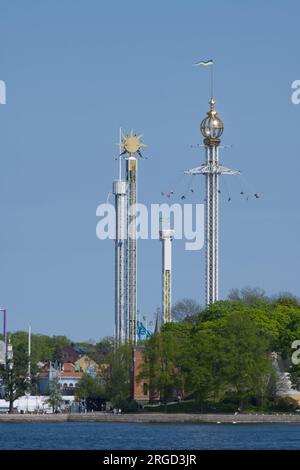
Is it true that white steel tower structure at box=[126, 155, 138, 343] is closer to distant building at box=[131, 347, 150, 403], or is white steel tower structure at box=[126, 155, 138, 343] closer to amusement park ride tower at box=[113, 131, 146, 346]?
amusement park ride tower at box=[113, 131, 146, 346]

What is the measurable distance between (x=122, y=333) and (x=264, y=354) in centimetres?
5480

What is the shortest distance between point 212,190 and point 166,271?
10.8 m

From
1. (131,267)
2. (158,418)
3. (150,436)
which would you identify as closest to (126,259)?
(131,267)

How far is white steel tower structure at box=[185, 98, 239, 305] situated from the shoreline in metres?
33.1

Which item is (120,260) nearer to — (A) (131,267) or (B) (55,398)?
(A) (131,267)

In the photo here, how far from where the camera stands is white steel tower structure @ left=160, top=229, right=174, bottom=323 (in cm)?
18238

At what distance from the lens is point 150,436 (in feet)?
356

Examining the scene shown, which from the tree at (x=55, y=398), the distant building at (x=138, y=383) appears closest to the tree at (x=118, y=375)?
the distant building at (x=138, y=383)

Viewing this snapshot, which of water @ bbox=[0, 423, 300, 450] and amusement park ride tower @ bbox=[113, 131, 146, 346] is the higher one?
amusement park ride tower @ bbox=[113, 131, 146, 346]

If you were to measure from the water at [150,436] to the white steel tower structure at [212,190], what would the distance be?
150 ft

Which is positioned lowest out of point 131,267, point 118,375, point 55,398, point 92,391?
point 55,398

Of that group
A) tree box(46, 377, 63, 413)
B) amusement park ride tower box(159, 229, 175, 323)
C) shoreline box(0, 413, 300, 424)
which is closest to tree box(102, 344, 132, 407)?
tree box(46, 377, 63, 413)

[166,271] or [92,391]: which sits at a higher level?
[166,271]
